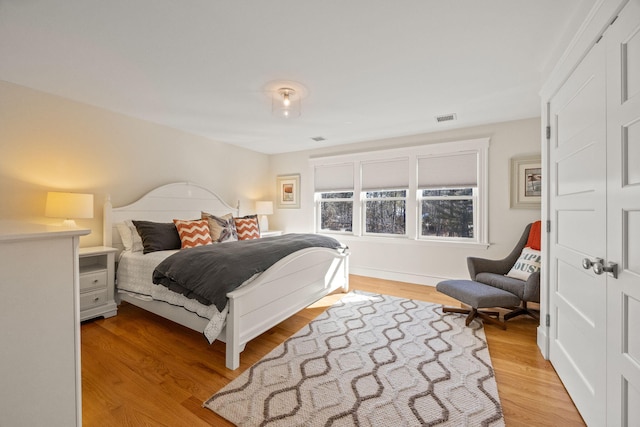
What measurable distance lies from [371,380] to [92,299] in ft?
9.47

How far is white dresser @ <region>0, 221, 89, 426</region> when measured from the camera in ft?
2.74

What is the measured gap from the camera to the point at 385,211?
450 centimetres

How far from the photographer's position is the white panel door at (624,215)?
1.10m

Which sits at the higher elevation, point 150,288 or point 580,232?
point 580,232

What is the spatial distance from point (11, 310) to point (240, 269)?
4.24 feet

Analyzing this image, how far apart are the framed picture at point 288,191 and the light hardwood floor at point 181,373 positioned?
2832 mm

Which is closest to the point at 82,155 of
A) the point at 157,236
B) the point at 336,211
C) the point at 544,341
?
the point at 157,236

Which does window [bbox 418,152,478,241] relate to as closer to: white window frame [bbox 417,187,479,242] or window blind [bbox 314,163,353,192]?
white window frame [bbox 417,187,479,242]

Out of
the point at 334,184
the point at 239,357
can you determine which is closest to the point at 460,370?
the point at 239,357

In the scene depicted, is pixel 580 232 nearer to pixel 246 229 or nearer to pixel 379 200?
pixel 379 200

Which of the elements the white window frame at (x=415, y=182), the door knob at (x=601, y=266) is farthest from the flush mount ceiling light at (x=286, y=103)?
the door knob at (x=601, y=266)

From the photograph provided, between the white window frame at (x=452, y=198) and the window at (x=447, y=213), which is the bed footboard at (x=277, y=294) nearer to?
the white window frame at (x=452, y=198)

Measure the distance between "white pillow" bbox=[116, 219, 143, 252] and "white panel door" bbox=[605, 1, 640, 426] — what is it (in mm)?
3946

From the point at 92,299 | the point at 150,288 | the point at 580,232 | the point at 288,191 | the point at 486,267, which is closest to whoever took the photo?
the point at 580,232
